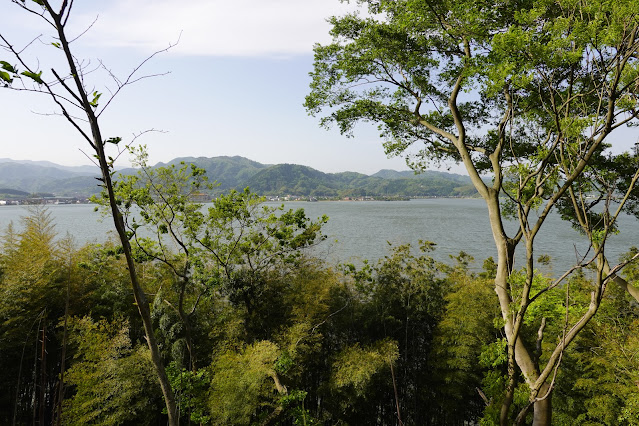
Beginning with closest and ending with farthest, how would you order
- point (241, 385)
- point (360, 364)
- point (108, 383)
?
point (241, 385), point (108, 383), point (360, 364)

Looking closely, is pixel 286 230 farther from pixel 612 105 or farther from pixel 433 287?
pixel 612 105

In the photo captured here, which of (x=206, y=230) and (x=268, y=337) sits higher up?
(x=206, y=230)

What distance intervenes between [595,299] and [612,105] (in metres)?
2.05

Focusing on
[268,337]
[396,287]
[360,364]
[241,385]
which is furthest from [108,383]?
[396,287]

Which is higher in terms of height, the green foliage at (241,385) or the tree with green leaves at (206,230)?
the tree with green leaves at (206,230)

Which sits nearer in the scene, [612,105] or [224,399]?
[612,105]

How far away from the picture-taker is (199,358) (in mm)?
12102

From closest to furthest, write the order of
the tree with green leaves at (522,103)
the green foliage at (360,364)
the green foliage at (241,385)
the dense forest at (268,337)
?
the tree with green leaves at (522,103), the green foliage at (241,385), the dense forest at (268,337), the green foliage at (360,364)

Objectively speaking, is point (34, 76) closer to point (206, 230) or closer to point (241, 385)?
point (241, 385)

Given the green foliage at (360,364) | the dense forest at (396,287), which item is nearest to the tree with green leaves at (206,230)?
the dense forest at (396,287)

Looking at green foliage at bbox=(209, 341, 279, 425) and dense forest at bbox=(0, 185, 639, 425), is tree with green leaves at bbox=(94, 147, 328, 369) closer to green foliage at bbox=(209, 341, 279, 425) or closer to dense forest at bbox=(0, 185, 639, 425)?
dense forest at bbox=(0, 185, 639, 425)

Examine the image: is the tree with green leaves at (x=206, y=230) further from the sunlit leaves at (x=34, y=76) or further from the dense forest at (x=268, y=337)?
the sunlit leaves at (x=34, y=76)

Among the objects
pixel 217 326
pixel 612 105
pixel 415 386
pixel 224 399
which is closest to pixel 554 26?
pixel 612 105

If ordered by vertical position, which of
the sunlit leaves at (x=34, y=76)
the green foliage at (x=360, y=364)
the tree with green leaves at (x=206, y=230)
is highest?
the sunlit leaves at (x=34, y=76)
